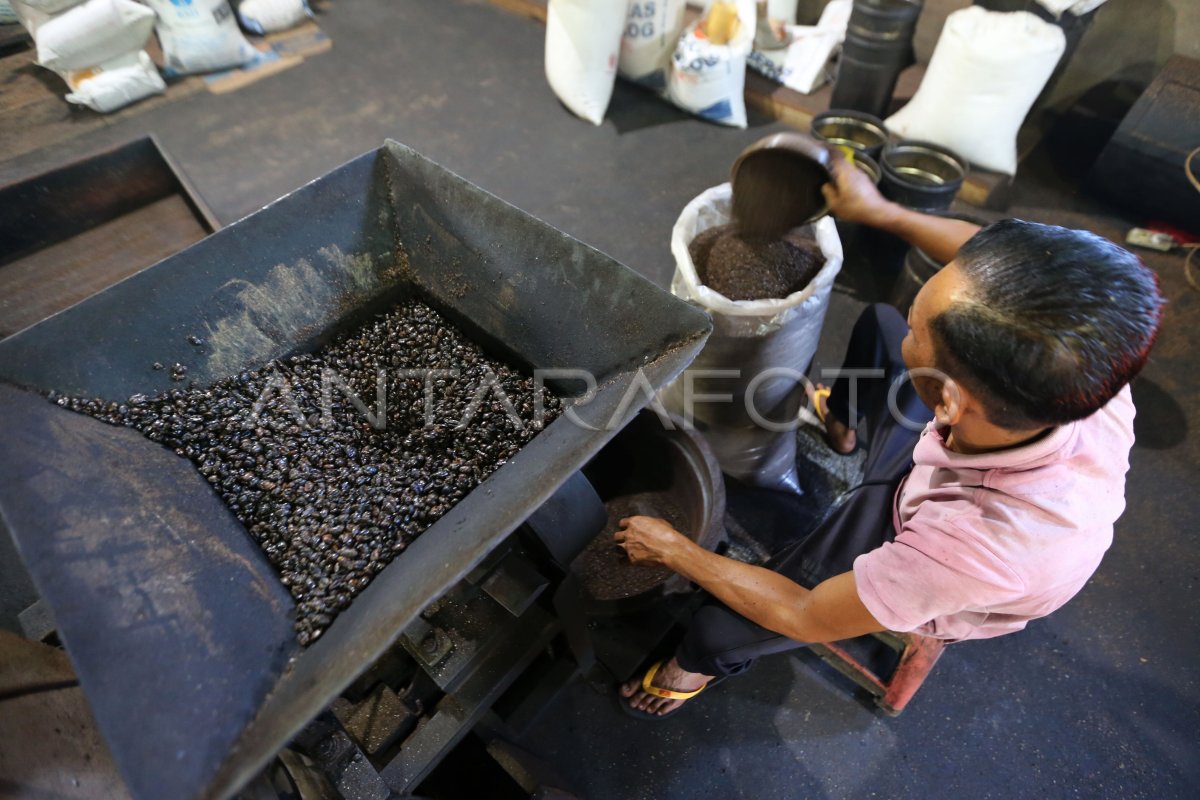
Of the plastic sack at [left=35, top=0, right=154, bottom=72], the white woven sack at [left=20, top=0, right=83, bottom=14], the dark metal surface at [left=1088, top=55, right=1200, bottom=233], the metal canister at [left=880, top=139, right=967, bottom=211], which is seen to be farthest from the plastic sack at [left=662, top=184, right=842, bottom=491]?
the white woven sack at [left=20, top=0, right=83, bottom=14]

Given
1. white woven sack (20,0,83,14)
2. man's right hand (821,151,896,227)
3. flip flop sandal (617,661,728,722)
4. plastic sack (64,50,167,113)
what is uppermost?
man's right hand (821,151,896,227)

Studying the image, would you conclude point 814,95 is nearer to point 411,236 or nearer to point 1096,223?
point 1096,223

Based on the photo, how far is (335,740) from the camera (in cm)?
104

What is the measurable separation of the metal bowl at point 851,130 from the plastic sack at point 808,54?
601mm

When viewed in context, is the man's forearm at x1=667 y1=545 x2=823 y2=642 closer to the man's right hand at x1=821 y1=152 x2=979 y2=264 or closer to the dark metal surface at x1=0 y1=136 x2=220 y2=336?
the man's right hand at x1=821 y1=152 x2=979 y2=264

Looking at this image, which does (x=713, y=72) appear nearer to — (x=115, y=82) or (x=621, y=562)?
(x=621, y=562)

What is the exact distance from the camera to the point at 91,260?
2031 mm

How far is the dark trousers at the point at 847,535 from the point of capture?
133 centimetres

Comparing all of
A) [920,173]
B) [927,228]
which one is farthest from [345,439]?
[920,173]

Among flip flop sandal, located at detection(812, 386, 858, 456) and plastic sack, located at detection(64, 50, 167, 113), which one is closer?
flip flop sandal, located at detection(812, 386, 858, 456)

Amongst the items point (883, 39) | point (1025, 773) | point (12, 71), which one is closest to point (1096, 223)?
point (883, 39)

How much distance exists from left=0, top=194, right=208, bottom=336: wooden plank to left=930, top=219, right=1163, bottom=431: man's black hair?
2285 mm

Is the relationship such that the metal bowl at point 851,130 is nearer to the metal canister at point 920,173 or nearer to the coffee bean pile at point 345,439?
the metal canister at point 920,173

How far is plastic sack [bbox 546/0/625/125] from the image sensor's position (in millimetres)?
2872
